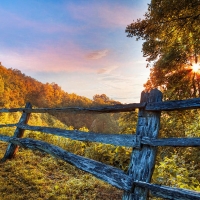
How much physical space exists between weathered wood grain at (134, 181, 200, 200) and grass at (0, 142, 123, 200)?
1.83 meters

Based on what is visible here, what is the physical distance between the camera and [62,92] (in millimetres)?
40781

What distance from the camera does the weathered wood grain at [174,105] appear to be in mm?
2049

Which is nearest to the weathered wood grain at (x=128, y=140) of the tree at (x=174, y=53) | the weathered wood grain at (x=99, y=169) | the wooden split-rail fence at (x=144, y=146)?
the wooden split-rail fence at (x=144, y=146)

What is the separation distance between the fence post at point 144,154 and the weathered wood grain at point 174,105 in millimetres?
90

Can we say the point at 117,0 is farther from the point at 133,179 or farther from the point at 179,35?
the point at 133,179

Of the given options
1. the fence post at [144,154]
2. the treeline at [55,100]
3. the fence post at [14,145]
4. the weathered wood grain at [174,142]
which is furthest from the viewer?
the treeline at [55,100]

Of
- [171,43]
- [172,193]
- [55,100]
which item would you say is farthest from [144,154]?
[55,100]

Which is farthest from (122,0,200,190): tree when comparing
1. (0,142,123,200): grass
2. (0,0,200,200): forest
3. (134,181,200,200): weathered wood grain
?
(134,181,200,200): weathered wood grain

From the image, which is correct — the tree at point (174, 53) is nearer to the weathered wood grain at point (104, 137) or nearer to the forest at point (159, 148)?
the forest at point (159, 148)

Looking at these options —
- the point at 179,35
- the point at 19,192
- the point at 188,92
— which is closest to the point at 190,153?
the point at 188,92

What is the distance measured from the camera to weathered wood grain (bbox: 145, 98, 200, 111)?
2049 mm

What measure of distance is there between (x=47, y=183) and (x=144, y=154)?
260cm

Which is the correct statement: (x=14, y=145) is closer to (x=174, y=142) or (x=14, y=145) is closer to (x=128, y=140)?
(x=128, y=140)

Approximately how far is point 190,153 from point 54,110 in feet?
21.3
